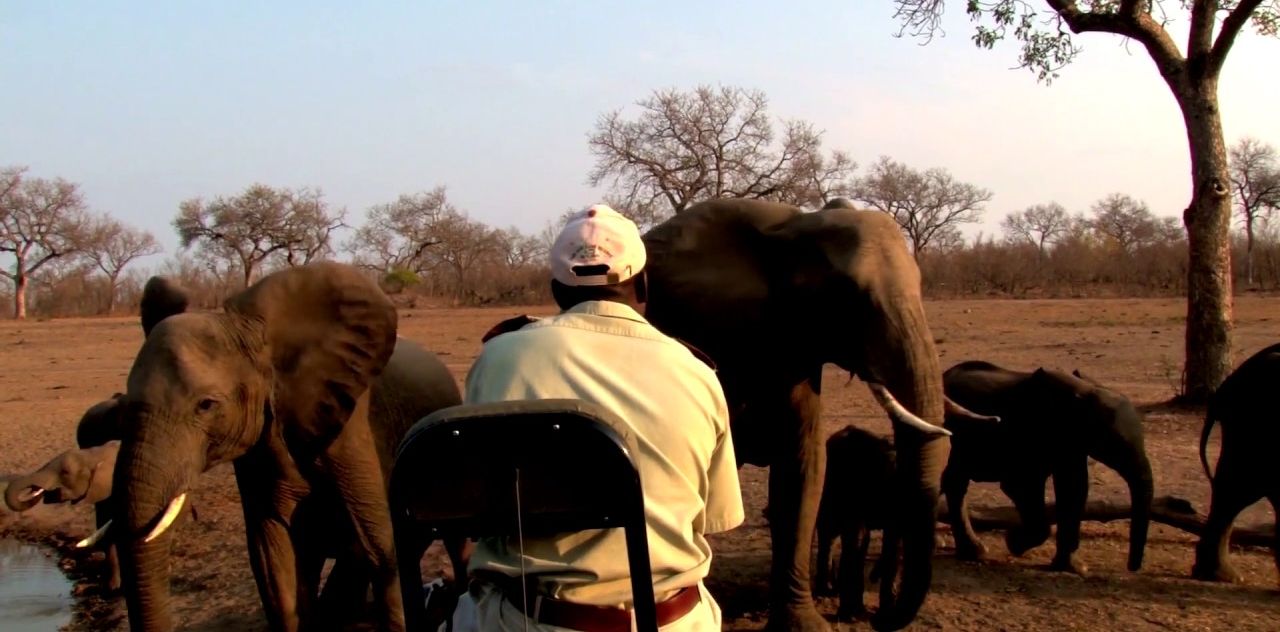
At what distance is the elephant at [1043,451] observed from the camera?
6270mm

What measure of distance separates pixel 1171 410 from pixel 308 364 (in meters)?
9.48

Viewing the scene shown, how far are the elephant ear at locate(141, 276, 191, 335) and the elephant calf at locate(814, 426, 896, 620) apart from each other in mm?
3380

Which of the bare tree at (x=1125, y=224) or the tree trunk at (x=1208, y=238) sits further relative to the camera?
the bare tree at (x=1125, y=224)

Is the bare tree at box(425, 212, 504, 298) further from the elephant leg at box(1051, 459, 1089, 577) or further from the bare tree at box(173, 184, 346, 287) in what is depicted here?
the elephant leg at box(1051, 459, 1089, 577)

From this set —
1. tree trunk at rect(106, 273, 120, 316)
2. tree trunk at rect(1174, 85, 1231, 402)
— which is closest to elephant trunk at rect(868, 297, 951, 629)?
tree trunk at rect(1174, 85, 1231, 402)

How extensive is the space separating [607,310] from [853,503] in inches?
150

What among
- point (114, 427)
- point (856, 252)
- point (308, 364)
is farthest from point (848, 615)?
point (114, 427)

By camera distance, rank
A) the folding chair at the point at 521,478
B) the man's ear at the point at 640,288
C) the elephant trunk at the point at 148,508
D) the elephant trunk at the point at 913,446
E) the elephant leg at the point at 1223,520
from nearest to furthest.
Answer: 1. the folding chair at the point at 521,478
2. the man's ear at the point at 640,288
3. the elephant trunk at the point at 148,508
4. the elephant trunk at the point at 913,446
5. the elephant leg at the point at 1223,520

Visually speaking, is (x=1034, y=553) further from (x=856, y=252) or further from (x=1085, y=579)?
(x=856, y=252)

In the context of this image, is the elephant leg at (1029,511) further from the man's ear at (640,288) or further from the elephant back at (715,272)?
the man's ear at (640,288)

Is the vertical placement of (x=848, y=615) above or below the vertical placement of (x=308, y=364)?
below

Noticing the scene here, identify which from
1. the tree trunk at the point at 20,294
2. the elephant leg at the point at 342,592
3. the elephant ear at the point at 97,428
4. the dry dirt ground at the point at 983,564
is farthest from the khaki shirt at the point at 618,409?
the tree trunk at the point at 20,294

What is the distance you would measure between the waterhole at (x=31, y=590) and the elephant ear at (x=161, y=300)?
72.4 inches

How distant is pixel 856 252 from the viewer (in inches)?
202
